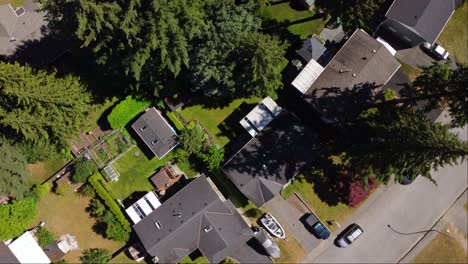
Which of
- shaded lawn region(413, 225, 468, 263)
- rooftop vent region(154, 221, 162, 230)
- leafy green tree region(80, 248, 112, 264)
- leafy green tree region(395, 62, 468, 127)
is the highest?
leafy green tree region(80, 248, 112, 264)

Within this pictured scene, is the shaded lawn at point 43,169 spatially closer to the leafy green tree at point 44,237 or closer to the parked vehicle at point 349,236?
the leafy green tree at point 44,237

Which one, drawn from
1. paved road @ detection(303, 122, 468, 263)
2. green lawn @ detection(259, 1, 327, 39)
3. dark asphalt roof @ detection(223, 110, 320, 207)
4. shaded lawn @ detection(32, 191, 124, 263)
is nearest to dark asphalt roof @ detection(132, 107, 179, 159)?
dark asphalt roof @ detection(223, 110, 320, 207)

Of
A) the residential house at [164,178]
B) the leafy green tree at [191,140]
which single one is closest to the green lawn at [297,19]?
the leafy green tree at [191,140]

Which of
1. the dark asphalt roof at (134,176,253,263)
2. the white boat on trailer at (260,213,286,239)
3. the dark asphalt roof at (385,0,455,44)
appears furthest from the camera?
the white boat on trailer at (260,213,286,239)

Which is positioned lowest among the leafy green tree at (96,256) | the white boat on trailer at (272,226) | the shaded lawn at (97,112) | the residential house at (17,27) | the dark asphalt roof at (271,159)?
the white boat on trailer at (272,226)

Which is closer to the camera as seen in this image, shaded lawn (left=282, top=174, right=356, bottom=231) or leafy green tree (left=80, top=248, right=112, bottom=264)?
leafy green tree (left=80, top=248, right=112, bottom=264)

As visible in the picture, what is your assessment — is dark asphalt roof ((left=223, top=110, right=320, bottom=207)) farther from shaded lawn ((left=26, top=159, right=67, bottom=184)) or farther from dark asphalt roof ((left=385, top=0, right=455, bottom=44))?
shaded lawn ((left=26, top=159, right=67, bottom=184))

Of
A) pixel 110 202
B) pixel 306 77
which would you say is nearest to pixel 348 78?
pixel 306 77

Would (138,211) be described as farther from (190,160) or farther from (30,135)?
(30,135)
